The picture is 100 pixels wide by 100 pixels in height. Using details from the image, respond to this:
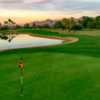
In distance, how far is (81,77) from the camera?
6.53m

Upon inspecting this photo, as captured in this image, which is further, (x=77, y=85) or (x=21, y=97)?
(x=77, y=85)

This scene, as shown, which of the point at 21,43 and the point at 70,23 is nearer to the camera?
the point at 21,43

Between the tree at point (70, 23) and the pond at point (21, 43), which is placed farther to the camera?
the tree at point (70, 23)

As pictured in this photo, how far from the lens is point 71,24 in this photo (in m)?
58.1

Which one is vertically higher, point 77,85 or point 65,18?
point 65,18

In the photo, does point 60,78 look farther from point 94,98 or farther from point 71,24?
point 71,24

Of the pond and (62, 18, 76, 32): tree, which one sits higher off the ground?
(62, 18, 76, 32): tree

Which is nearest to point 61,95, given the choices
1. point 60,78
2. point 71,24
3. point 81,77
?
point 60,78

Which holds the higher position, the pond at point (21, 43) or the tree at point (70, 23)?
the tree at point (70, 23)

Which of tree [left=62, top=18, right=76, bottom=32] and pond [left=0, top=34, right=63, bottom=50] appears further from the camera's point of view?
tree [left=62, top=18, right=76, bottom=32]

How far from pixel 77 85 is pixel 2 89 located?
2.55m

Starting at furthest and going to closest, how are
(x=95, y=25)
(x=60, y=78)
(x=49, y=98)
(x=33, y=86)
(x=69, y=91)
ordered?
(x=95, y=25) < (x=60, y=78) < (x=33, y=86) < (x=69, y=91) < (x=49, y=98)

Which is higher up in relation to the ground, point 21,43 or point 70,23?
point 70,23

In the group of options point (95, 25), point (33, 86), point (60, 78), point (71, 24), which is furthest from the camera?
point (95, 25)
